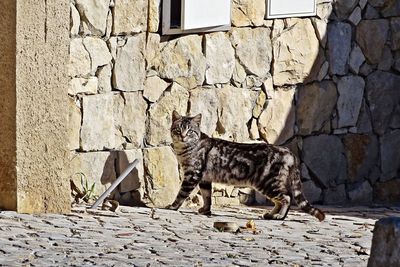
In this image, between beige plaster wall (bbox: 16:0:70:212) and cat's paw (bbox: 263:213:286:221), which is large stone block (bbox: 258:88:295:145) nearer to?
cat's paw (bbox: 263:213:286:221)

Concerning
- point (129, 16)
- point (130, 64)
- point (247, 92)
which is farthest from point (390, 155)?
point (129, 16)

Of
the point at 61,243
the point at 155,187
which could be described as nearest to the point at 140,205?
the point at 155,187

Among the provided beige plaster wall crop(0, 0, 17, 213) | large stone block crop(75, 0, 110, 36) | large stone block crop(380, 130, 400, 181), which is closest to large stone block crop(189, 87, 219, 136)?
large stone block crop(75, 0, 110, 36)

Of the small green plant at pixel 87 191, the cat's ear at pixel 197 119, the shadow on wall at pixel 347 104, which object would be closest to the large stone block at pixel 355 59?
the shadow on wall at pixel 347 104

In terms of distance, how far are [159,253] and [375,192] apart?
5182 mm

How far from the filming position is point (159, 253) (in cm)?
931

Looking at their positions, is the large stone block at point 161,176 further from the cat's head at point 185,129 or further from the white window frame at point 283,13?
the white window frame at point 283,13

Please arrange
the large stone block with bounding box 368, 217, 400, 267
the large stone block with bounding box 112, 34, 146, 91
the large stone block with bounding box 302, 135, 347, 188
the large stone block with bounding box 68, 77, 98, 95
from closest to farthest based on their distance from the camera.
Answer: the large stone block with bounding box 368, 217, 400, 267 < the large stone block with bounding box 68, 77, 98, 95 < the large stone block with bounding box 112, 34, 146, 91 < the large stone block with bounding box 302, 135, 347, 188

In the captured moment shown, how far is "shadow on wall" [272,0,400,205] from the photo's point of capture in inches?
524

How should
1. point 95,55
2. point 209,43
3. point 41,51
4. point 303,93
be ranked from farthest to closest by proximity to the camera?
point 303,93 < point 209,43 < point 95,55 < point 41,51

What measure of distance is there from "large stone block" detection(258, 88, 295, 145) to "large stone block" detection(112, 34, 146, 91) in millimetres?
1535

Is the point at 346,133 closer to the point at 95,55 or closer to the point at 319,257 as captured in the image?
the point at 95,55

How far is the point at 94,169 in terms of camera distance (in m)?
11.8

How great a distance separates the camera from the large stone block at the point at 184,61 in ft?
39.9
